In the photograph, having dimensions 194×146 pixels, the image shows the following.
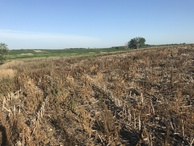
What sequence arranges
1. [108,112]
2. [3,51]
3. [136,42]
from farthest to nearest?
[136,42], [3,51], [108,112]

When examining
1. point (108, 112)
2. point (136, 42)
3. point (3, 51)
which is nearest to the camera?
point (108, 112)

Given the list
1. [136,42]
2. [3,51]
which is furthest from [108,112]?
[136,42]

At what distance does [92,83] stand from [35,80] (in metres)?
3.28

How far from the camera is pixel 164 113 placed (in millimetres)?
5043

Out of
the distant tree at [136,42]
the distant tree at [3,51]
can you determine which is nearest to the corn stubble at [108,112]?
the distant tree at [3,51]

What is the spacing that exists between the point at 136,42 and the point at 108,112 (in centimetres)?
11262

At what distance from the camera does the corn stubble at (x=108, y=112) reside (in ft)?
14.9

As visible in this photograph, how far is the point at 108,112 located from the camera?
549 cm

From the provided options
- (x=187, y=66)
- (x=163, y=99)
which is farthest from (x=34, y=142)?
(x=187, y=66)

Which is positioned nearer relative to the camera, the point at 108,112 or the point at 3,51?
the point at 108,112

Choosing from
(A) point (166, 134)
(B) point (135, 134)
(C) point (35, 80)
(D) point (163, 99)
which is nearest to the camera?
(A) point (166, 134)

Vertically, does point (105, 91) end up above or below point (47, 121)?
above

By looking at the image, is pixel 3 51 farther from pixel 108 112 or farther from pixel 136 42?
pixel 136 42

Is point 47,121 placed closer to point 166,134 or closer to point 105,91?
point 105,91
